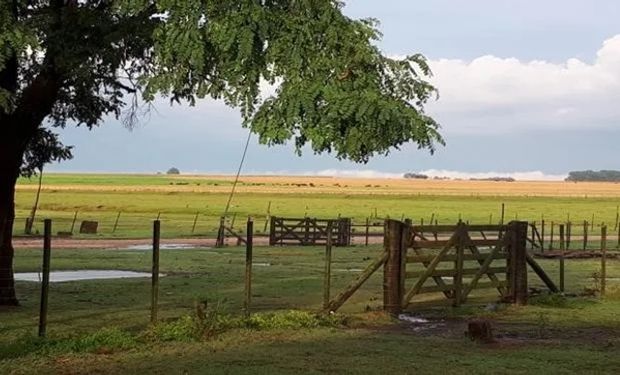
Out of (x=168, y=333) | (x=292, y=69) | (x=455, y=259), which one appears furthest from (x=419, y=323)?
(x=292, y=69)

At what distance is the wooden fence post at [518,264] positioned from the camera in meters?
20.7

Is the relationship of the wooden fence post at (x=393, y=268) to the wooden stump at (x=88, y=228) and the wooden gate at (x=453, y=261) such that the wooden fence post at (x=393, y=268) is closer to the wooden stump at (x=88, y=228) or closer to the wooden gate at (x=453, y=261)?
the wooden gate at (x=453, y=261)

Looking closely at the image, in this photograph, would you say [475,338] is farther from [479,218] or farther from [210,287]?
[479,218]

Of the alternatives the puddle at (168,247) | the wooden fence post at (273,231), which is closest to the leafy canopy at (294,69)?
the puddle at (168,247)

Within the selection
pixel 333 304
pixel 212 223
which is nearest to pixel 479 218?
pixel 212 223

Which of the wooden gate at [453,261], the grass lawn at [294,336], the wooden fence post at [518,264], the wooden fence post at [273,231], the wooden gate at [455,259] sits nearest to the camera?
the grass lawn at [294,336]

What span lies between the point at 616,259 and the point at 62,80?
2808 centimetres

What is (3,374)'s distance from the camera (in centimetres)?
1134

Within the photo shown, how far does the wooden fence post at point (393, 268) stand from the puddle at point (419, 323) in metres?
0.26

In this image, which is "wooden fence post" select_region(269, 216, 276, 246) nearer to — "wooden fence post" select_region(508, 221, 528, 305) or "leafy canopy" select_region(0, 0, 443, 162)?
"wooden fence post" select_region(508, 221, 528, 305)

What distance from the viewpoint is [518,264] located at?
2094 cm

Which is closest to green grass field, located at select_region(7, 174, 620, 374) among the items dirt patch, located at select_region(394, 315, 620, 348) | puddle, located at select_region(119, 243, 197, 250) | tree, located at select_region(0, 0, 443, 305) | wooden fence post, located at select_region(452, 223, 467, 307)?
dirt patch, located at select_region(394, 315, 620, 348)

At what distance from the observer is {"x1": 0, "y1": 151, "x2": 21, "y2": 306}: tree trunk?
1881 centimetres

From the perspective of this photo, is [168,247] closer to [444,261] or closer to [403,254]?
[444,261]
